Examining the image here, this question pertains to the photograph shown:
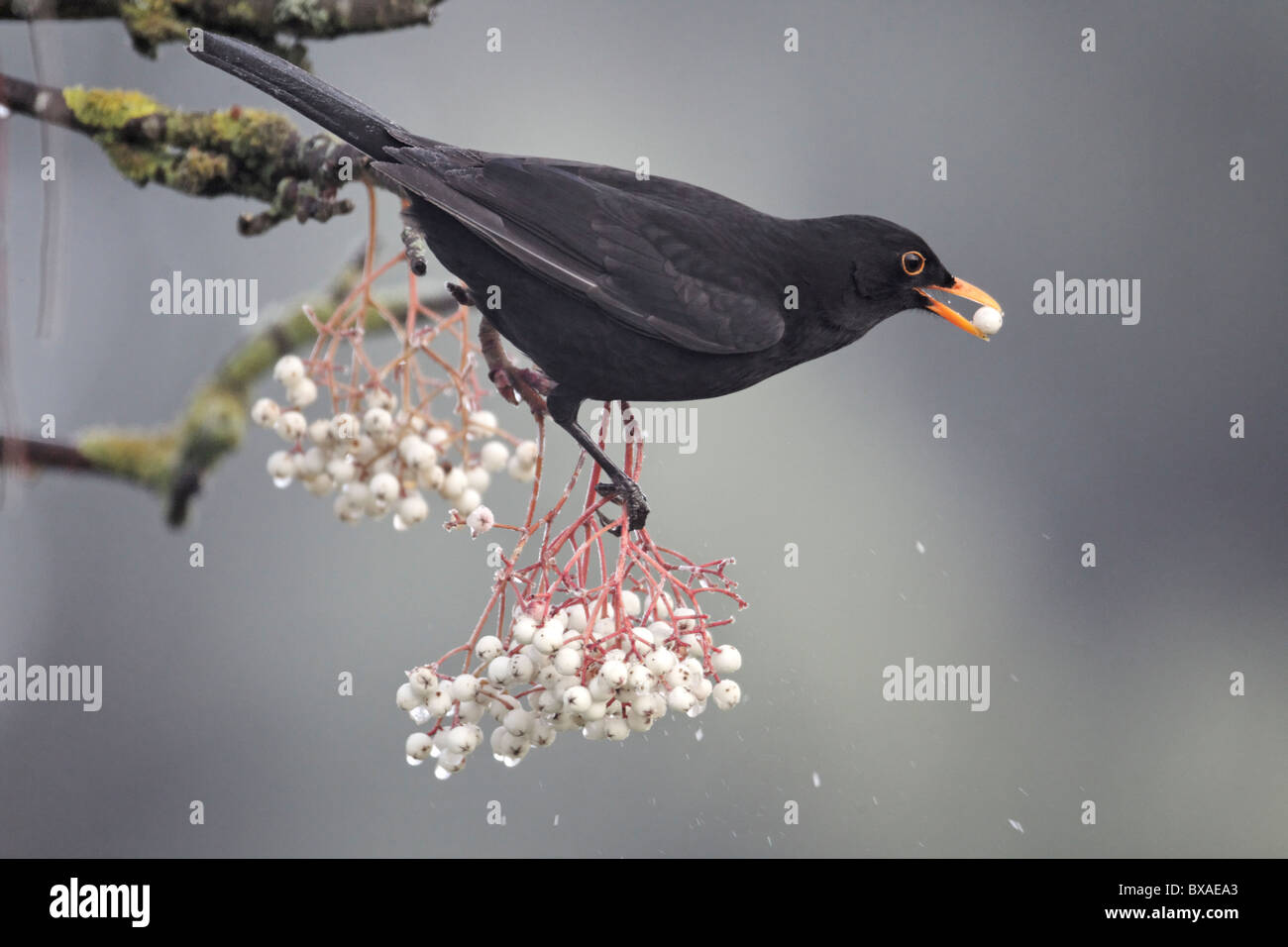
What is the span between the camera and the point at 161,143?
2.43 meters

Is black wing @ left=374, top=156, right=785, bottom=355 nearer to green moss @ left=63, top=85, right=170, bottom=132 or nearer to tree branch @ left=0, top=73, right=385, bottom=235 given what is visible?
tree branch @ left=0, top=73, right=385, bottom=235

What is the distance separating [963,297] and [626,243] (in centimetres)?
57

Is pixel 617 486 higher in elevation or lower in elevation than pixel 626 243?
lower

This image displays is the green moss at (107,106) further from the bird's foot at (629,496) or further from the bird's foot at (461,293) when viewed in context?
the bird's foot at (629,496)

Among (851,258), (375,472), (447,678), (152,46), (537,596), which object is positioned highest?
(152,46)

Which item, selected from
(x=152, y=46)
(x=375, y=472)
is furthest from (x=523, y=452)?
(x=152, y=46)

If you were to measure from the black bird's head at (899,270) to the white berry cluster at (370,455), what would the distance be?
71 cm

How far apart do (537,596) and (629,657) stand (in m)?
0.17

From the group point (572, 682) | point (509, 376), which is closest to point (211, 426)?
point (509, 376)

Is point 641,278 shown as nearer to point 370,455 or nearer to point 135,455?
point 370,455

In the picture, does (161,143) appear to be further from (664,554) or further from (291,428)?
(664,554)

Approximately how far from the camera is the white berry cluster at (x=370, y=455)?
217 cm

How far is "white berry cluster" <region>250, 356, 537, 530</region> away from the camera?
217 cm

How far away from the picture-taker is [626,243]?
7.03ft
